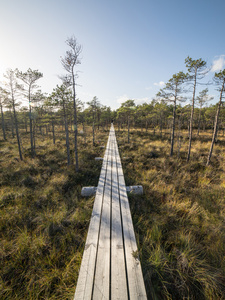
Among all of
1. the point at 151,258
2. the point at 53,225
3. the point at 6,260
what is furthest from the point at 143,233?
the point at 6,260

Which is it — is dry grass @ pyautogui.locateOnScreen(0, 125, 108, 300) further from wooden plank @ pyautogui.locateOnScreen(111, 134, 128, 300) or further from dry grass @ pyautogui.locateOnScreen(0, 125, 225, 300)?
wooden plank @ pyautogui.locateOnScreen(111, 134, 128, 300)

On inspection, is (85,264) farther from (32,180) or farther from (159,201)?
(32,180)

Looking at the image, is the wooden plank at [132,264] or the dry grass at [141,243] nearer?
the wooden plank at [132,264]

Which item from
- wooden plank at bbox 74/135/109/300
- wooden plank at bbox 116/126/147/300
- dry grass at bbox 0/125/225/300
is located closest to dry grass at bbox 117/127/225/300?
dry grass at bbox 0/125/225/300

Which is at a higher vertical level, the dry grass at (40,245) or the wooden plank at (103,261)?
the wooden plank at (103,261)

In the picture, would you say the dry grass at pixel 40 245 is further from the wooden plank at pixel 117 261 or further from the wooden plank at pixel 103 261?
the wooden plank at pixel 117 261

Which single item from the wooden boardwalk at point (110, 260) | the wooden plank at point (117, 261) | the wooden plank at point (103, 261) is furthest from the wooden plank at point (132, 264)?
the wooden plank at point (103, 261)

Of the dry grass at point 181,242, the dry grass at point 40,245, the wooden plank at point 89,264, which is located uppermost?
the wooden plank at point 89,264

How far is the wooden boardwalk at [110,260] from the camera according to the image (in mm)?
2133

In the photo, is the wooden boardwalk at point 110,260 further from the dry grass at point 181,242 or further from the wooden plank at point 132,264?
the dry grass at point 181,242

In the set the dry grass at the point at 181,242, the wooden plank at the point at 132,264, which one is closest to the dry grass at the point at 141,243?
the dry grass at the point at 181,242

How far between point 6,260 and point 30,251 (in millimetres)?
526

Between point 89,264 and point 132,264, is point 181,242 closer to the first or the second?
point 132,264

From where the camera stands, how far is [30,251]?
317 centimetres
